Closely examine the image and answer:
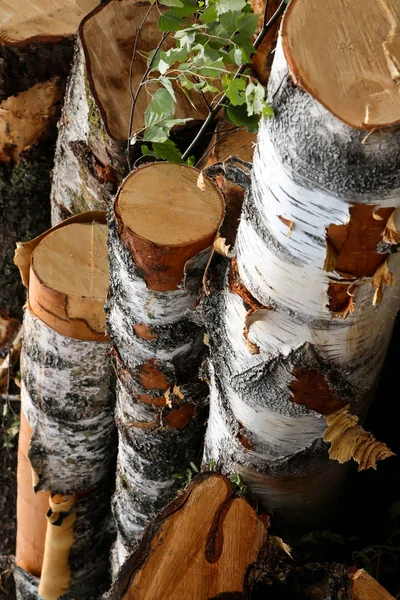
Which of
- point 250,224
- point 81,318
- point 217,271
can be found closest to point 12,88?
point 81,318

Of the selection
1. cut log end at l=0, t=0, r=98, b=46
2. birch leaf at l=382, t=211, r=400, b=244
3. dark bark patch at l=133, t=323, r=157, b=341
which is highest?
birch leaf at l=382, t=211, r=400, b=244

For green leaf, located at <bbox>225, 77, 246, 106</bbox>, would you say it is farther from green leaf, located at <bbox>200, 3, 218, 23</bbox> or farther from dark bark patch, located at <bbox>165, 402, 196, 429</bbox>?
dark bark patch, located at <bbox>165, 402, 196, 429</bbox>

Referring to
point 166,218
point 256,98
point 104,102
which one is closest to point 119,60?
point 104,102

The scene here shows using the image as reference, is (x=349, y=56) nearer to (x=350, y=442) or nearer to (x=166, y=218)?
(x=166, y=218)

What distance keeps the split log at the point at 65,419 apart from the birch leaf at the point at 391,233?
823mm

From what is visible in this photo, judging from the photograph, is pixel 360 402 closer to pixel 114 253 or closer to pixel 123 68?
pixel 114 253

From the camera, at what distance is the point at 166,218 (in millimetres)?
1385

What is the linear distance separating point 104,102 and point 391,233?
988mm

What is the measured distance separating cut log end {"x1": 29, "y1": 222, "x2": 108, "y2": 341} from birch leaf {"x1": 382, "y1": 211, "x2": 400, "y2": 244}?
822 millimetres

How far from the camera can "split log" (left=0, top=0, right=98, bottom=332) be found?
2031mm

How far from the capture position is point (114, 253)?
1452mm

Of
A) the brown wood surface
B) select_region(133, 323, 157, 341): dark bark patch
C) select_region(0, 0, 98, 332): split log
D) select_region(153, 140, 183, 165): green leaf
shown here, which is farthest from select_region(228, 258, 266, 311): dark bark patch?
select_region(0, 0, 98, 332): split log

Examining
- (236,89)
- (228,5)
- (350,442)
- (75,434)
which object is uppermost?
(228,5)

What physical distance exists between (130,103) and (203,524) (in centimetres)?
103
